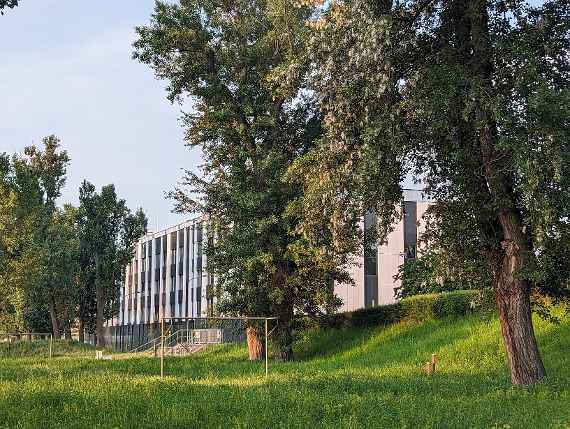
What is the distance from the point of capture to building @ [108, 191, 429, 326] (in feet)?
178

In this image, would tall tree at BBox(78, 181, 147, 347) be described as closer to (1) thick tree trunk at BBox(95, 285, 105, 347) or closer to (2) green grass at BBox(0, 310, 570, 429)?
(1) thick tree trunk at BBox(95, 285, 105, 347)

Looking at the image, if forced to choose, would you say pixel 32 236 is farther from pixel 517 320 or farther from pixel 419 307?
pixel 517 320

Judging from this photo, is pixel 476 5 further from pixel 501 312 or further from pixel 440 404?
pixel 440 404

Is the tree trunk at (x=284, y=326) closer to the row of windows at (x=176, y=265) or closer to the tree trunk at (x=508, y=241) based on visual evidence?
the tree trunk at (x=508, y=241)

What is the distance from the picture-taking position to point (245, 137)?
35.1 meters

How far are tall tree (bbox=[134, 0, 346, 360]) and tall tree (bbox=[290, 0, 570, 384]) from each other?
1337cm

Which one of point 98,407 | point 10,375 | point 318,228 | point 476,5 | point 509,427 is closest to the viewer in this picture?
point 509,427

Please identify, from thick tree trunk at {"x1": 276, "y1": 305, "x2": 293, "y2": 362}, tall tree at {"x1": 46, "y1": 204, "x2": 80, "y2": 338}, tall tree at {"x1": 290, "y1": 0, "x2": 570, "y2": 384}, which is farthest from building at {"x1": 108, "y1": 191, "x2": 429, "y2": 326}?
tall tree at {"x1": 290, "y1": 0, "x2": 570, "y2": 384}

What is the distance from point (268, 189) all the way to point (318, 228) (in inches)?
512

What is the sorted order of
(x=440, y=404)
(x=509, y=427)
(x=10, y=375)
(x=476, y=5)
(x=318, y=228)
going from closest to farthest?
1. (x=509, y=427)
2. (x=440, y=404)
3. (x=476, y=5)
4. (x=318, y=228)
5. (x=10, y=375)

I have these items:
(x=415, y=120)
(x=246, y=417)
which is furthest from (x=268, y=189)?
(x=246, y=417)

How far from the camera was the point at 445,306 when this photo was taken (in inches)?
1363

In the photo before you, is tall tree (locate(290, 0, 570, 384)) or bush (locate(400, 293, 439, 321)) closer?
tall tree (locate(290, 0, 570, 384))

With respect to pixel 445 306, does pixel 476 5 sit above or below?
above
